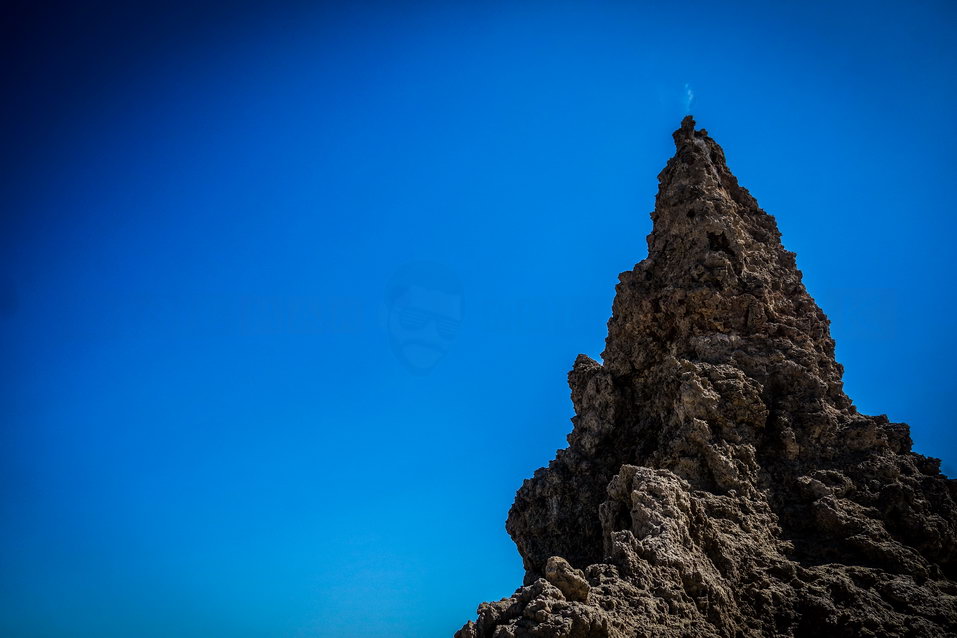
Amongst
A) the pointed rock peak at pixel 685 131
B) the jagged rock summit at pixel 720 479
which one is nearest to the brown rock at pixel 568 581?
the jagged rock summit at pixel 720 479

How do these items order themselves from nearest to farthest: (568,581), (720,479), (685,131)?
(568,581)
(720,479)
(685,131)

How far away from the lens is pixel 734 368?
13.0 meters

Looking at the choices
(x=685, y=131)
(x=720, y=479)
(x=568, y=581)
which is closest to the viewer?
(x=568, y=581)

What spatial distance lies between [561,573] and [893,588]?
6306 millimetres

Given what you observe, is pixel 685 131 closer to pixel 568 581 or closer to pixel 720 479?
pixel 720 479

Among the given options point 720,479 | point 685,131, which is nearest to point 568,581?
point 720,479

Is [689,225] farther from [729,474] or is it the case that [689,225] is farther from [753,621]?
[753,621]

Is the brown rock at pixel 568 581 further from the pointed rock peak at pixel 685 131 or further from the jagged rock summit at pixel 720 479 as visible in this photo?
the pointed rock peak at pixel 685 131

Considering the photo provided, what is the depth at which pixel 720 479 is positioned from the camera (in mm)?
11242

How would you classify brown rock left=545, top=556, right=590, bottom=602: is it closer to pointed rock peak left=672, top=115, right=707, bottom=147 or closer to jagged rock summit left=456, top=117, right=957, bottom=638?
jagged rock summit left=456, top=117, right=957, bottom=638

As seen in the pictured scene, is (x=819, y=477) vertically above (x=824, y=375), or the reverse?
(x=824, y=375)

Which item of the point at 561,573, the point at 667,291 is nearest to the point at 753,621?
the point at 561,573

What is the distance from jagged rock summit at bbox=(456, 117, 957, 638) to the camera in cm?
873

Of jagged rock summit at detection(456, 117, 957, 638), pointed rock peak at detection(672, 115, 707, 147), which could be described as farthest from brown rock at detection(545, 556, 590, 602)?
pointed rock peak at detection(672, 115, 707, 147)
